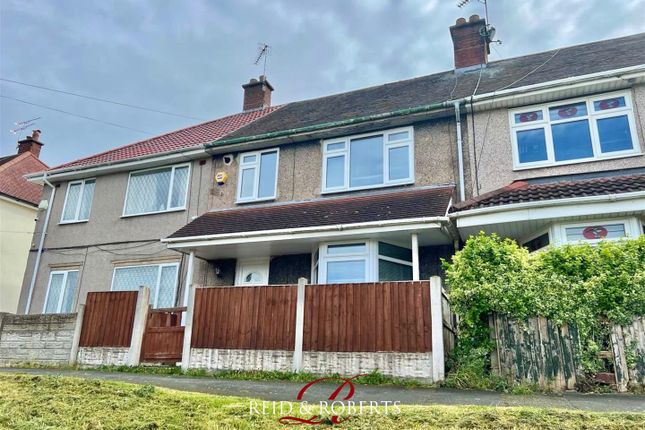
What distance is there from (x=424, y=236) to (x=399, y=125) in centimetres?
351

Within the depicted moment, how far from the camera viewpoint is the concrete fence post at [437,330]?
7.51 metres

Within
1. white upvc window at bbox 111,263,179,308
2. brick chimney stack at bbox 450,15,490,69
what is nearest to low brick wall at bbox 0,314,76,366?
white upvc window at bbox 111,263,179,308

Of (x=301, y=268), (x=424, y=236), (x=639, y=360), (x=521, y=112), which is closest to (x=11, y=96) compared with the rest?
(x=301, y=268)

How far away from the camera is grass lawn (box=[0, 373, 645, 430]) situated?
4164 millimetres

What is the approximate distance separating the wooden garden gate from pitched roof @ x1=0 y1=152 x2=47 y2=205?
43.4 feet

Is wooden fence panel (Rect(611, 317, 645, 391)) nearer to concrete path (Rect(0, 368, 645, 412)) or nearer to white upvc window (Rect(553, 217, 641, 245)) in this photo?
concrete path (Rect(0, 368, 645, 412))

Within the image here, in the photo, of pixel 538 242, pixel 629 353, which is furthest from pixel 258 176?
pixel 629 353

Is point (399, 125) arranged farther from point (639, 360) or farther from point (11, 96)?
point (11, 96)

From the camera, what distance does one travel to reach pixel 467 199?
1114cm

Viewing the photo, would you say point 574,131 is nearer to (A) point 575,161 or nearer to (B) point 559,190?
→ (A) point 575,161

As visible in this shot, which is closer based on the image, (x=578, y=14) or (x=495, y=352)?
(x=495, y=352)

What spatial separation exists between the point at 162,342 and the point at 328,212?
15.5ft

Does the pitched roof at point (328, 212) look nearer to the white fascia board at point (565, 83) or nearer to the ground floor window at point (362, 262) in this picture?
the ground floor window at point (362, 262)

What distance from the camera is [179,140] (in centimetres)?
1681
